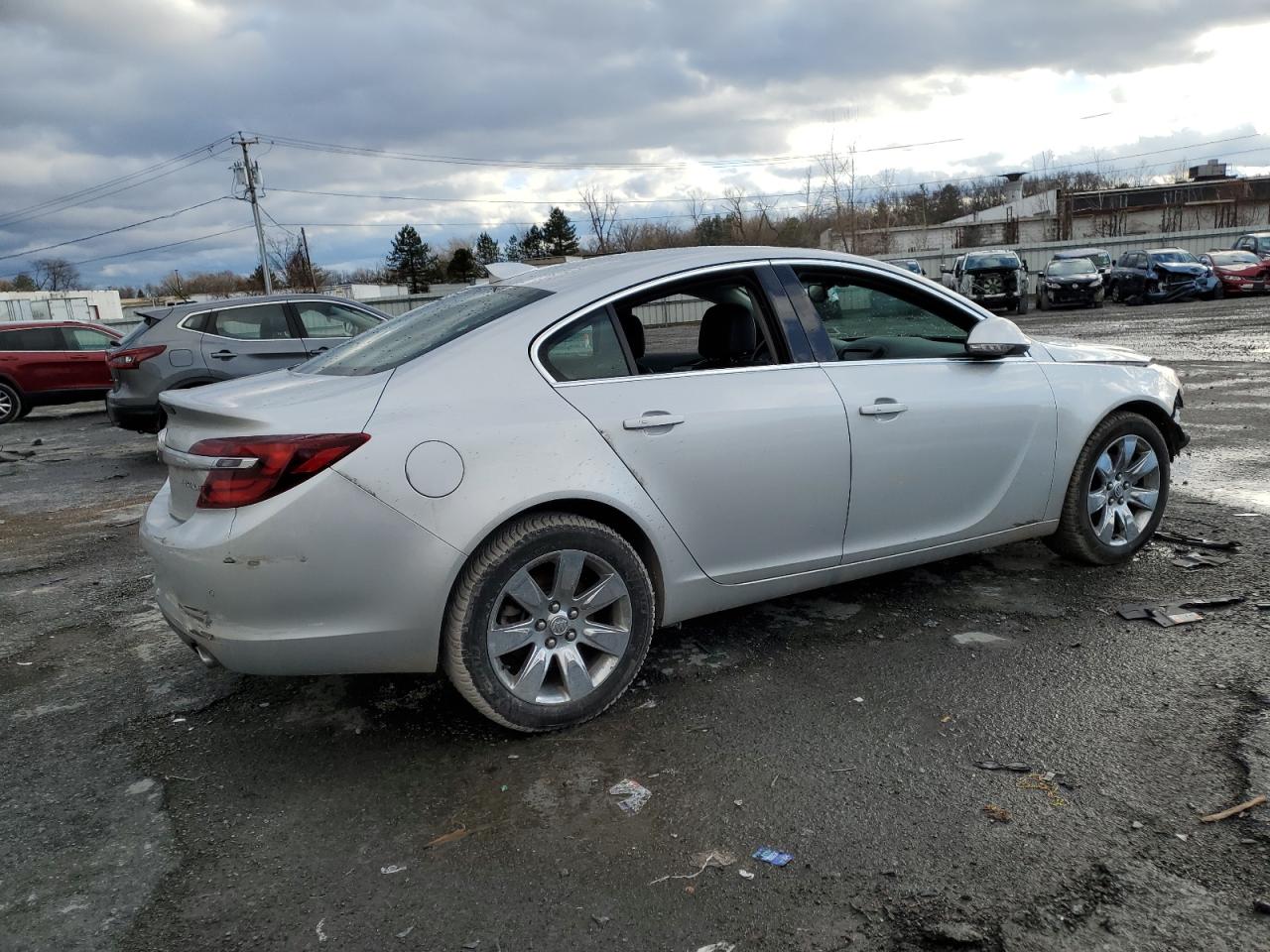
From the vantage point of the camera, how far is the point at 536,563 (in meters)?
3.14

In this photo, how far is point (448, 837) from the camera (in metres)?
2.71

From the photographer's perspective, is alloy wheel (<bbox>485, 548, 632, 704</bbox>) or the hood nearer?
alloy wheel (<bbox>485, 548, 632, 704</bbox>)

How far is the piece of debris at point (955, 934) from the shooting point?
2.19 m

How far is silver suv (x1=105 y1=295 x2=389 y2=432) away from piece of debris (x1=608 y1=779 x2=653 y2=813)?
860cm

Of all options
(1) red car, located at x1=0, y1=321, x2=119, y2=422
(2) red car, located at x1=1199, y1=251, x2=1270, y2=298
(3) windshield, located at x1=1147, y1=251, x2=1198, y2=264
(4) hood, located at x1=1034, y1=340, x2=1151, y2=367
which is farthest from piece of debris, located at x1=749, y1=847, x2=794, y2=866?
(2) red car, located at x1=1199, y1=251, x2=1270, y2=298

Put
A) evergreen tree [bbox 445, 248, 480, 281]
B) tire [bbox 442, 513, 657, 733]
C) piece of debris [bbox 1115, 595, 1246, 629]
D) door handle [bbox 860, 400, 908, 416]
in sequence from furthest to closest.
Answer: evergreen tree [bbox 445, 248, 480, 281], piece of debris [bbox 1115, 595, 1246, 629], door handle [bbox 860, 400, 908, 416], tire [bbox 442, 513, 657, 733]

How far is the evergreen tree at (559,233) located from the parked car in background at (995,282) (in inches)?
2024

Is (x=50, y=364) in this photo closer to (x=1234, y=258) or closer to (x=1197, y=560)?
(x=1197, y=560)

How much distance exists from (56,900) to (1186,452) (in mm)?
7707

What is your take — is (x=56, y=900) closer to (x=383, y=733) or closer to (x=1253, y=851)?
(x=383, y=733)

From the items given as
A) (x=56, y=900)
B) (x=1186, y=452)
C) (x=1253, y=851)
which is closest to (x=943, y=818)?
(x=1253, y=851)

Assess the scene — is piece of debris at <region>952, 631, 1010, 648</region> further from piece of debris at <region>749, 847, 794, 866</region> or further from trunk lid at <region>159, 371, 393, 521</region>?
trunk lid at <region>159, 371, 393, 521</region>

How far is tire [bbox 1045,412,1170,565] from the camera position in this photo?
4.52 m

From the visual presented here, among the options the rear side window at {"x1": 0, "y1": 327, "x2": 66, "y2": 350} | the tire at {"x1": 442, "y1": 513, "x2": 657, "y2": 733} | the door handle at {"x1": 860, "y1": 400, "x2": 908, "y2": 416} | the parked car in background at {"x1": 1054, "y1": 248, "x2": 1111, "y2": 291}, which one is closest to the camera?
the tire at {"x1": 442, "y1": 513, "x2": 657, "y2": 733}
